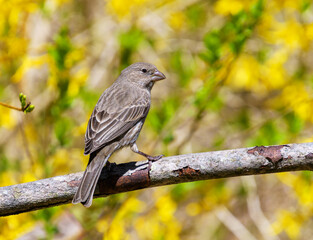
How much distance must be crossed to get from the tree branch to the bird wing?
0.69 meters

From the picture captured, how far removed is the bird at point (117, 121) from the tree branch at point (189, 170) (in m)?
0.20

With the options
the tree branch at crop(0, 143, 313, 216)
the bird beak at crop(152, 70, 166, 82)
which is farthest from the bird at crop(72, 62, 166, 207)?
the tree branch at crop(0, 143, 313, 216)

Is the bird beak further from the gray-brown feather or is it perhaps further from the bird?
the gray-brown feather

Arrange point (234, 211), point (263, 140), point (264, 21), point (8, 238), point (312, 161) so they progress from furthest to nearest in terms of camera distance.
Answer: point (234, 211) < point (264, 21) < point (263, 140) < point (8, 238) < point (312, 161)

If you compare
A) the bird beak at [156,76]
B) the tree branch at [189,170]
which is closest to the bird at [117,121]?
the bird beak at [156,76]

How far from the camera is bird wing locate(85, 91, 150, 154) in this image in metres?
4.05

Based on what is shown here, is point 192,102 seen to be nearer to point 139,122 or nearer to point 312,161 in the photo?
point 139,122

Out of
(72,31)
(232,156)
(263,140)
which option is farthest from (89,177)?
(72,31)

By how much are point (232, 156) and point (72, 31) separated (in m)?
5.30

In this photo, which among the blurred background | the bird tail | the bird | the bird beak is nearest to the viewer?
the bird tail

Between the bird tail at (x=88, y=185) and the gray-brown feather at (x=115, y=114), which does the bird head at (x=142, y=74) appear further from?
the bird tail at (x=88, y=185)

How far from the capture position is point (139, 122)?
4562mm

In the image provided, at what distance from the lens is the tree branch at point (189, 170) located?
10.4 ft

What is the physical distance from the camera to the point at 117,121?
4426 mm
